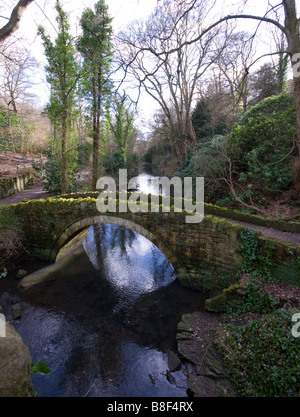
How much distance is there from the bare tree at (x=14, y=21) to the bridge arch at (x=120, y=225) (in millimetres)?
5731

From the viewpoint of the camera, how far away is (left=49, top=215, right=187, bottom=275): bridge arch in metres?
7.74

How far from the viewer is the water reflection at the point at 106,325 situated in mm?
4863

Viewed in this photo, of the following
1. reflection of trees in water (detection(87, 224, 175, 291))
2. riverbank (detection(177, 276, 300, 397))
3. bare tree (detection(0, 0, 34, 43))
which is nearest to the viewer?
riverbank (detection(177, 276, 300, 397))

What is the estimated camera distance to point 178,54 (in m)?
13.7

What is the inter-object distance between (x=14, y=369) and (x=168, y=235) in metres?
5.36

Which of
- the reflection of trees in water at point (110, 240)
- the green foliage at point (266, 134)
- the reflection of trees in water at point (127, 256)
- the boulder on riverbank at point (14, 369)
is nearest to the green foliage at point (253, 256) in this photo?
the reflection of trees in water at point (127, 256)

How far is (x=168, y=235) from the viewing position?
25.0 ft

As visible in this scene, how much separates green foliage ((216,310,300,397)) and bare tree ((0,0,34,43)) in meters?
8.75

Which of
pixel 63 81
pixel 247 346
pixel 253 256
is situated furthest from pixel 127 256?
pixel 63 81

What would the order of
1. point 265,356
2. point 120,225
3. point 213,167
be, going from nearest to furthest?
1. point 265,356
2. point 120,225
3. point 213,167

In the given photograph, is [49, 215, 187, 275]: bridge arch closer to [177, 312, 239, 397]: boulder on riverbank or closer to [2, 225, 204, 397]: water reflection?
[2, 225, 204, 397]: water reflection

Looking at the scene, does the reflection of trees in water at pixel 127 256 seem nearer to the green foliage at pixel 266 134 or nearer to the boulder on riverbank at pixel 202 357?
the boulder on riverbank at pixel 202 357

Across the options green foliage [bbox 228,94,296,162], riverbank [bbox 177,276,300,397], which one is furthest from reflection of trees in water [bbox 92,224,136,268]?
green foliage [bbox 228,94,296,162]

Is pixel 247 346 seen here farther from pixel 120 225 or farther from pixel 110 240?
pixel 110 240
